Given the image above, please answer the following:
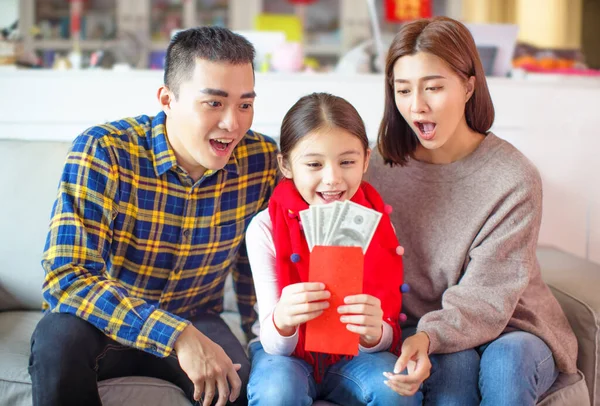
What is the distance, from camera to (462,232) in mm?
1621

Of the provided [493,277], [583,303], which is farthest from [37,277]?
[583,303]

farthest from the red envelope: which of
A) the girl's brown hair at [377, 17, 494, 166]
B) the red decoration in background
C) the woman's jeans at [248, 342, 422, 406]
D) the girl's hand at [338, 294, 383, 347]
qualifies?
the red decoration in background

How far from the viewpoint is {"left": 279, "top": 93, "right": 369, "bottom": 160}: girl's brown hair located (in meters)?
1.48

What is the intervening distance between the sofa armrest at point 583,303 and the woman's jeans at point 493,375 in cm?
20

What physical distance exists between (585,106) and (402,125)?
1.28 m

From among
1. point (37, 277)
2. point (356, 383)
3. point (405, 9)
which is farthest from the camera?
point (405, 9)

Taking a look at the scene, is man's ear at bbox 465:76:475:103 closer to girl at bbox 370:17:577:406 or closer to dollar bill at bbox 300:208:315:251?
girl at bbox 370:17:577:406

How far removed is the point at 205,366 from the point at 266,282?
24cm

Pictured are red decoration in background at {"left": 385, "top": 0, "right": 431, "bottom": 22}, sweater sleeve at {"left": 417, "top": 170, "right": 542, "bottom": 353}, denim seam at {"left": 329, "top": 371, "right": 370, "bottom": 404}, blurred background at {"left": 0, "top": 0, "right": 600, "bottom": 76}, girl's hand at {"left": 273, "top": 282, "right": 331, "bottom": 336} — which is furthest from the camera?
blurred background at {"left": 0, "top": 0, "right": 600, "bottom": 76}

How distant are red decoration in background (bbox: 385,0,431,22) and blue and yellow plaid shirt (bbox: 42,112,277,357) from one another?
4140 mm

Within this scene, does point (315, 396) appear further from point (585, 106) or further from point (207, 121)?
point (585, 106)

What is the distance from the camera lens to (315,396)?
144 cm

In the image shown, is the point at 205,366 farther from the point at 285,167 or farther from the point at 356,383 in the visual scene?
the point at 285,167

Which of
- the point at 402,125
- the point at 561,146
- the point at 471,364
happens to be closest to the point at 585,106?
the point at 561,146
